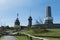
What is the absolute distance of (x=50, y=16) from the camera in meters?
166

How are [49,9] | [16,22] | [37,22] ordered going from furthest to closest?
[49,9] < [16,22] < [37,22]

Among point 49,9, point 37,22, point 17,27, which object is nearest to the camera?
point 37,22

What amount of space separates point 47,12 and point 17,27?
63.8 m

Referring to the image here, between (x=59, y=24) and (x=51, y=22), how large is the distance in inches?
316

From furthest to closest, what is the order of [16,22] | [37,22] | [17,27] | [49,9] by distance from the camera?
[49,9], [16,22], [17,27], [37,22]

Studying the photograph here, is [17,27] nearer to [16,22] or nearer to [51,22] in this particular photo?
[16,22]

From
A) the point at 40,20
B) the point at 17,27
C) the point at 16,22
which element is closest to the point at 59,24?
the point at 16,22

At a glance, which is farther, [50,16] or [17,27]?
[50,16]

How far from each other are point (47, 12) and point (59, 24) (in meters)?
17.4

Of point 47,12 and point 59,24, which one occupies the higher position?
point 47,12

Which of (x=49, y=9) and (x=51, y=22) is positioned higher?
(x=49, y=9)

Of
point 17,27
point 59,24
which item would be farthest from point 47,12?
point 17,27

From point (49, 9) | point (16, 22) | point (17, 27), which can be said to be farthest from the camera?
point (49, 9)

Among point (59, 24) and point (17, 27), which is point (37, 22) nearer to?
point (17, 27)
